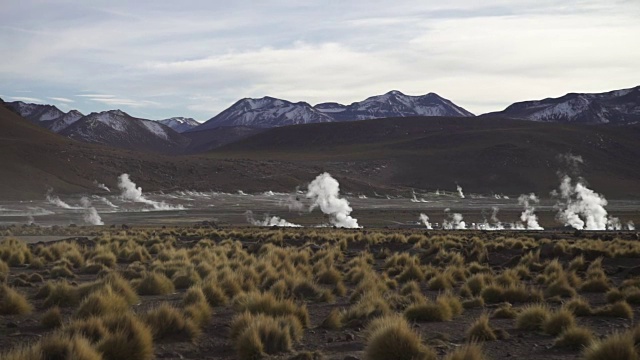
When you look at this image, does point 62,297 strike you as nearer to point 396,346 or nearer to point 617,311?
point 396,346

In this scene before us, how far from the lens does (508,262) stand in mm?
20516

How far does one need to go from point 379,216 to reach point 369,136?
120558 millimetres

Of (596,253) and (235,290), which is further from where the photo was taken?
(596,253)

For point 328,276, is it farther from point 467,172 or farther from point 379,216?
point 467,172

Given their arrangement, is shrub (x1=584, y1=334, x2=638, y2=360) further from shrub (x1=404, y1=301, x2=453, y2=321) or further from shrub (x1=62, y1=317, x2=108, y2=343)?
shrub (x1=62, y1=317, x2=108, y2=343)

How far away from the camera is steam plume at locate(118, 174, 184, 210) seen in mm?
75812

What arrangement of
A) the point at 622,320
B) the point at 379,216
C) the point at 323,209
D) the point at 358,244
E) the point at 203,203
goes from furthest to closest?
the point at 203,203
the point at 323,209
the point at 379,216
the point at 358,244
the point at 622,320

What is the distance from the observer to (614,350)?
6.71 meters

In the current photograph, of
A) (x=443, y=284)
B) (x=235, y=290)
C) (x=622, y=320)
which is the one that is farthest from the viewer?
(x=443, y=284)

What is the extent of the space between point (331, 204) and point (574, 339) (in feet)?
209

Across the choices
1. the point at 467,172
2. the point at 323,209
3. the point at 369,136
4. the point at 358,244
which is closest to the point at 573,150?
the point at 467,172

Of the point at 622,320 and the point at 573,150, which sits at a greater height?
the point at 573,150

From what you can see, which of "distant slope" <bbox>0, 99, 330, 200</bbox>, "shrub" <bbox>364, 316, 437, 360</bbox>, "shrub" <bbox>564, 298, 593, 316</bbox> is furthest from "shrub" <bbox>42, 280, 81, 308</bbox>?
"distant slope" <bbox>0, 99, 330, 200</bbox>

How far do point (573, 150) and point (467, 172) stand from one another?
29.8 m
